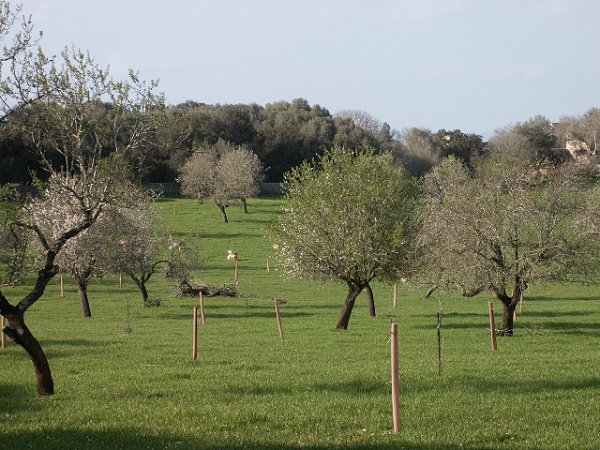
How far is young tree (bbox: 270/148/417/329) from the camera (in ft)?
95.4

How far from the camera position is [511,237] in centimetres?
2641

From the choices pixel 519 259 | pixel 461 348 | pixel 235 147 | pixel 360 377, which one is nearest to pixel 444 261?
pixel 519 259

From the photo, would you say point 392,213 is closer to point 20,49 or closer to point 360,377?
point 360,377

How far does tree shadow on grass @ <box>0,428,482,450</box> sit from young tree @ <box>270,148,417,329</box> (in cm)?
1883

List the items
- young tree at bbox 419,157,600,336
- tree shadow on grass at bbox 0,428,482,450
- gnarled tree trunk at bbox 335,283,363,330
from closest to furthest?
tree shadow on grass at bbox 0,428,482,450
young tree at bbox 419,157,600,336
gnarled tree trunk at bbox 335,283,363,330

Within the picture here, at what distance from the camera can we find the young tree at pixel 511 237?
26.0 m

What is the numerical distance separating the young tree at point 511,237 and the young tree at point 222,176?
57453mm

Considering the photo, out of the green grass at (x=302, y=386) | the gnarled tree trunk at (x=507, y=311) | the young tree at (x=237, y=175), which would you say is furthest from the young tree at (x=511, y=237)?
the young tree at (x=237, y=175)

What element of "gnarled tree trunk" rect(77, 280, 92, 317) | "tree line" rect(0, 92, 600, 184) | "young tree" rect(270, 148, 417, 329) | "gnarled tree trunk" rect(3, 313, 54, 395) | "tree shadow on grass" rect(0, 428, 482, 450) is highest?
"tree line" rect(0, 92, 600, 184)

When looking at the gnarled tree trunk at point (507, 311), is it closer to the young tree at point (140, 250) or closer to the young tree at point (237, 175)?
the young tree at point (140, 250)

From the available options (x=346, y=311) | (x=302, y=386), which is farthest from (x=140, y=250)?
(x=302, y=386)

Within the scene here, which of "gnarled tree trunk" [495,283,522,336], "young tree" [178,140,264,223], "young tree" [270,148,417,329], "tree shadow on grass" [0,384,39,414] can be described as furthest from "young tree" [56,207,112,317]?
"young tree" [178,140,264,223]

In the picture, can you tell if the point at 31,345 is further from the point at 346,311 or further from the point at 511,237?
the point at 511,237

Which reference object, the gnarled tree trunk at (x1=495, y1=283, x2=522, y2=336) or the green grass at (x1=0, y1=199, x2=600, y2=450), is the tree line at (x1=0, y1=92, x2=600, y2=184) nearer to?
the green grass at (x1=0, y1=199, x2=600, y2=450)
